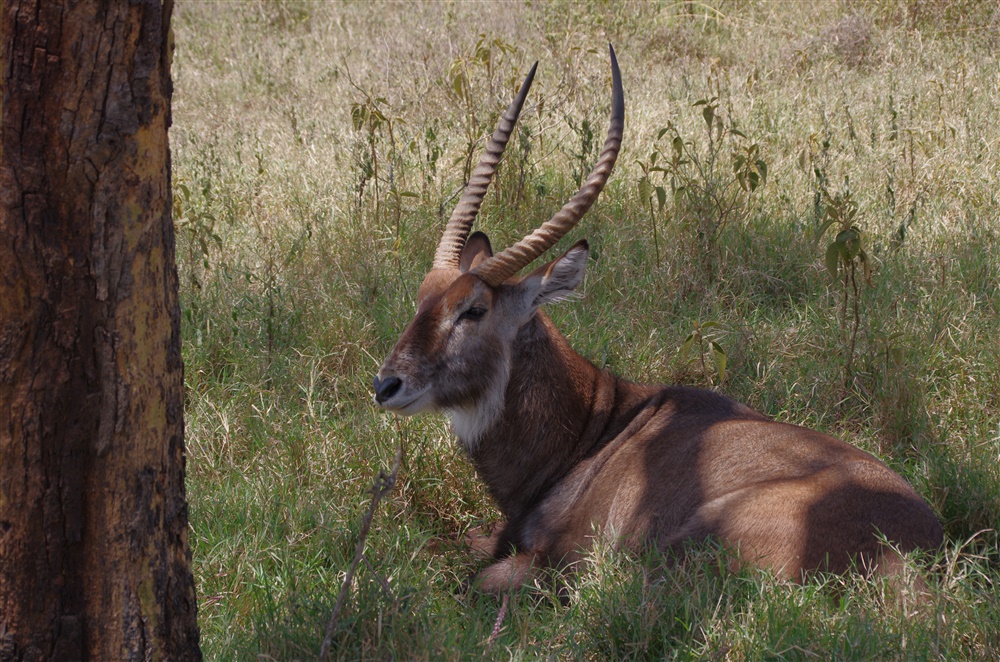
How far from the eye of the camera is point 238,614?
3193 mm

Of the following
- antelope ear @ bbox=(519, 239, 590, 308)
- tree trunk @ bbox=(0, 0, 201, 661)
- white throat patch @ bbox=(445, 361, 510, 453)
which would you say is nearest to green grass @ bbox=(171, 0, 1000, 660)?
white throat patch @ bbox=(445, 361, 510, 453)

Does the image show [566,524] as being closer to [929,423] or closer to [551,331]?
[551,331]

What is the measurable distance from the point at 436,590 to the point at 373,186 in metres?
3.50

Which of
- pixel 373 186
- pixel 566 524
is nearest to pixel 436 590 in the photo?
Result: pixel 566 524

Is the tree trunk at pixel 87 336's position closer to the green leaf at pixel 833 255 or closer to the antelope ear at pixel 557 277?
the antelope ear at pixel 557 277

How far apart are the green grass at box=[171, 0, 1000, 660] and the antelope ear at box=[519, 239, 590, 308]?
0.80 metres

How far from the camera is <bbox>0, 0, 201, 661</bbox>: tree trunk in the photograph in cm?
219

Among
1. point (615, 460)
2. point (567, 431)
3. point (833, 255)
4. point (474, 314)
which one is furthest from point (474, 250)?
point (833, 255)

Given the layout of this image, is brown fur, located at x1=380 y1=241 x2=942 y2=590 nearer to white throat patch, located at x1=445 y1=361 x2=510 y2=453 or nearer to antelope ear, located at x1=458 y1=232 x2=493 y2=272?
white throat patch, located at x1=445 y1=361 x2=510 y2=453

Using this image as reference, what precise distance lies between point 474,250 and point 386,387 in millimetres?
1005

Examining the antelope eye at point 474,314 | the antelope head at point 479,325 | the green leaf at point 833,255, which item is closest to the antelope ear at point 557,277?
the antelope head at point 479,325

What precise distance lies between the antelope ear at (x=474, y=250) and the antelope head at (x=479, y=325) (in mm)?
364

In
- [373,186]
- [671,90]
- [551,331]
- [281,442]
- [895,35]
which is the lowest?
[281,442]

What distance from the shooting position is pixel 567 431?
4.14m
